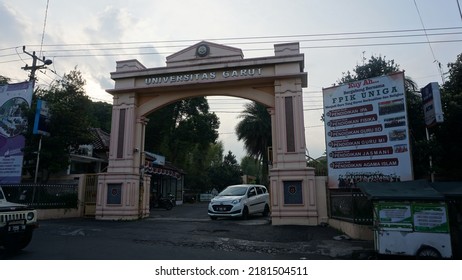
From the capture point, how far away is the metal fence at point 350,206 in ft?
32.2

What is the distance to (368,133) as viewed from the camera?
11867 mm

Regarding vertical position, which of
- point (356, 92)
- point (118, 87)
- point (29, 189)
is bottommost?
point (29, 189)

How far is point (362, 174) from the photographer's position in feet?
38.4

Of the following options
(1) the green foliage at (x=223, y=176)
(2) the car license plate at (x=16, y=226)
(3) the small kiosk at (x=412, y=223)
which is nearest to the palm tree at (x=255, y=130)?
(1) the green foliage at (x=223, y=176)

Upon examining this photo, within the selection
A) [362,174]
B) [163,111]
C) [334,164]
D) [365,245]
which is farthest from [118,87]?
[163,111]

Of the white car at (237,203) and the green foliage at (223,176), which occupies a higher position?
the green foliage at (223,176)

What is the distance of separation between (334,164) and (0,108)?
16865 millimetres

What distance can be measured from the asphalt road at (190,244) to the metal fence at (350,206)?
2.32ft

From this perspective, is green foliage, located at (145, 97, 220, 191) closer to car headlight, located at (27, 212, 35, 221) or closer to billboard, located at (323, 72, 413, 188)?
billboard, located at (323, 72, 413, 188)

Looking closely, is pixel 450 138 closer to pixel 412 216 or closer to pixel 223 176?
pixel 412 216

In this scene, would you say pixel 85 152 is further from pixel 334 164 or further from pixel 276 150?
pixel 334 164

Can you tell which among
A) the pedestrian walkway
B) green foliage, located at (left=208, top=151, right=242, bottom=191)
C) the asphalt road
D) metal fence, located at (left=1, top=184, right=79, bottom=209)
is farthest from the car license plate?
green foliage, located at (left=208, top=151, right=242, bottom=191)

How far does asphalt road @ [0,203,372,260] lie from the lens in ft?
23.2

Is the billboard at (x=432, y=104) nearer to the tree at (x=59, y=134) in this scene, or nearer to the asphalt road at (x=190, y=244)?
the asphalt road at (x=190, y=244)
